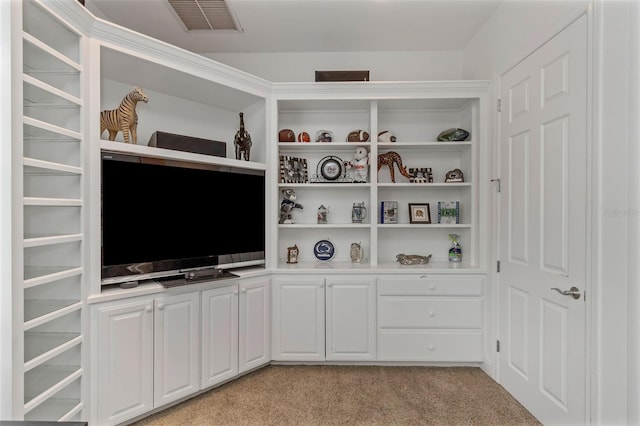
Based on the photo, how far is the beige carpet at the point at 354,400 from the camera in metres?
2.09

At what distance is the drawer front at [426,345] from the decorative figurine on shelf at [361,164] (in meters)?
1.37

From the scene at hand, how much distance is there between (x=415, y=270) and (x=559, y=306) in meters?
1.06

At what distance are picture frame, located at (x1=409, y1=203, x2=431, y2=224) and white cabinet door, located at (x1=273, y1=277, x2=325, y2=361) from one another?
1088mm

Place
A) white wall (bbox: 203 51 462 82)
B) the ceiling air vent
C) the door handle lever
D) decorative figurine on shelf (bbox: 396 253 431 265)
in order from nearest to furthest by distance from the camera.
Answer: the door handle lever → the ceiling air vent → decorative figurine on shelf (bbox: 396 253 431 265) → white wall (bbox: 203 51 462 82)

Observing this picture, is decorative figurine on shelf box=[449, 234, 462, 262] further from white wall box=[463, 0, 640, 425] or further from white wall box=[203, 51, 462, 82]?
white wall box=[203, 51, 462, 82]

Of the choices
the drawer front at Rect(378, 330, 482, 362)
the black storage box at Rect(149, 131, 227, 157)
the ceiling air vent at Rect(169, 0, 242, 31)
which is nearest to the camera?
the black storage box at Rect(149, 131, 227, 157)

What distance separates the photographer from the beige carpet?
209 centimetres

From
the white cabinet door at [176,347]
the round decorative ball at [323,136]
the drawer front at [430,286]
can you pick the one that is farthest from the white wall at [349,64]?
the white cabinet door at [176,347]

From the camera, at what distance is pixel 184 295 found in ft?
7.37

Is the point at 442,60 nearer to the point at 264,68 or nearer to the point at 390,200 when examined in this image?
the point at 390,200

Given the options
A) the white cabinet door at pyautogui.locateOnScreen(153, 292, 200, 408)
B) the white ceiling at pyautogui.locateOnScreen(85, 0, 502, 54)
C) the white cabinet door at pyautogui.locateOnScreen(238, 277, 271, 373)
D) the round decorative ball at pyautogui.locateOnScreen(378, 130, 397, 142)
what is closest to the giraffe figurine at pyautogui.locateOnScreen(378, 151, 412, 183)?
the round decorative ball at pyautogui.locateOnScreen(378, 130, 397, 142)

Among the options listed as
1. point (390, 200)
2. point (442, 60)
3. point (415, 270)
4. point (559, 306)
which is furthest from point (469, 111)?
point (559, 306)

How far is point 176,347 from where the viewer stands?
2.21 m

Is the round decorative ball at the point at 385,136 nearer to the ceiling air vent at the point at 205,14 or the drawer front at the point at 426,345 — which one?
the ceiling air vent at the point at 205,14
